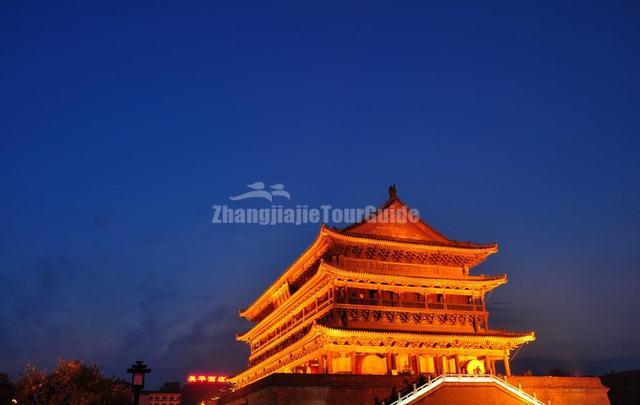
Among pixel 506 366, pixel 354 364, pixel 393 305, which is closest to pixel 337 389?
pixel 354 364

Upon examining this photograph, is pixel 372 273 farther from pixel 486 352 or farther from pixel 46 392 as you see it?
pixel 46 392

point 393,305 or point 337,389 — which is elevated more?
point 393,305

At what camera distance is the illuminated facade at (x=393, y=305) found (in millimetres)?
33156

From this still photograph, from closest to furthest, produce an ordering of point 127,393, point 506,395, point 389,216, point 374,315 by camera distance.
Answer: point 506,395 → point 374,315 → point 127,393 → point 389,216

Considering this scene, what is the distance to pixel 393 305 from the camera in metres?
35.6

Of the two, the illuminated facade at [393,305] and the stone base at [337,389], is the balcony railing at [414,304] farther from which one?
the stone base at [337,389]

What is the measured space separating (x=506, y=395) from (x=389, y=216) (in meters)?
16.3

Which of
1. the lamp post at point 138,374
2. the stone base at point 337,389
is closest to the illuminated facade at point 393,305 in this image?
the stone base at point 337,389

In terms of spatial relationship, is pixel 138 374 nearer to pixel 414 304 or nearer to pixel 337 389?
pixel 337 389

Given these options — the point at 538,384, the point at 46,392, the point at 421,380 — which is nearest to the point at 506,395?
the point at 421,380

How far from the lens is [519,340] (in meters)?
35.2

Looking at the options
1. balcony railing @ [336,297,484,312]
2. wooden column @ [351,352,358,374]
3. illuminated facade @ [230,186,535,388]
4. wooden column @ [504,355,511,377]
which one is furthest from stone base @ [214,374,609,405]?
wooden column @ [504,355,511,377]

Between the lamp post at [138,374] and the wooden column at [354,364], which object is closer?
the lamp post at [138,374]

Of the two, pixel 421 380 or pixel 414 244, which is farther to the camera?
pixel 414 244
